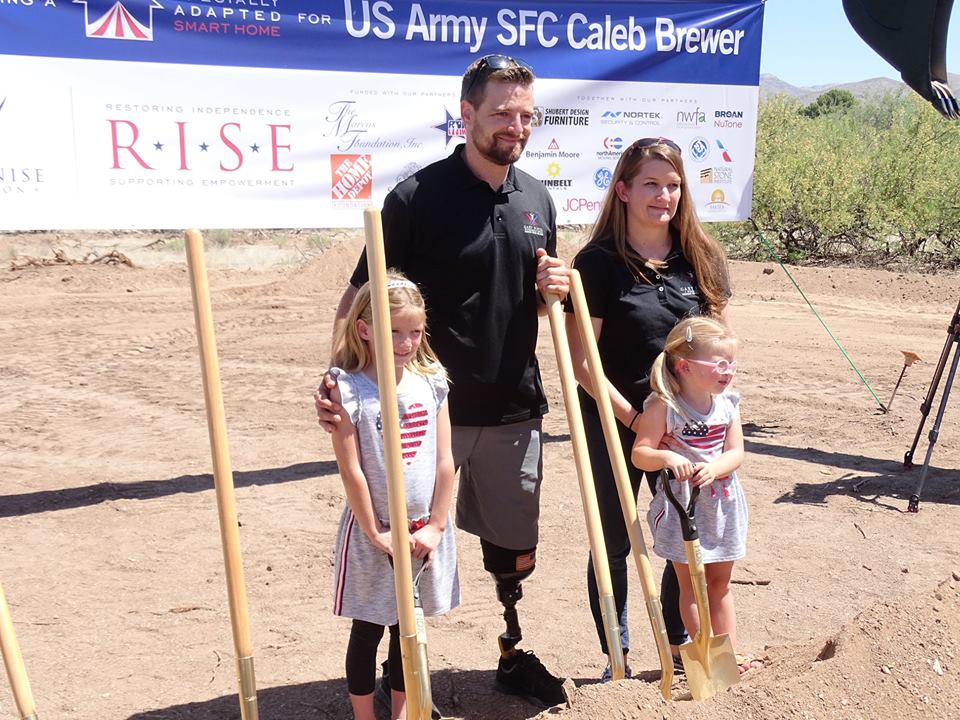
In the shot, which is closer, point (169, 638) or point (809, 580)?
point (169, 638)

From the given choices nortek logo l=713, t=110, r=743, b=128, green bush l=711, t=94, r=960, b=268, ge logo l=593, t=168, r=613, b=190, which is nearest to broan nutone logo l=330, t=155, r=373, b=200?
ge logo l=593, t=168, r=613, b=190

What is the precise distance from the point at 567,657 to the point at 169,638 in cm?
167

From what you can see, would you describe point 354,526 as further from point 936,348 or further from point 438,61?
point 936,348

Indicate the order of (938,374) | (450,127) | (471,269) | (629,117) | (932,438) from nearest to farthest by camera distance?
(471,269) → (932,438) → (938,374) → (450,127) → (629,117)

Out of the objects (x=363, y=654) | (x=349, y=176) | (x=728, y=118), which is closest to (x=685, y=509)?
(x=363, y=654)

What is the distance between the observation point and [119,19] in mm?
5367

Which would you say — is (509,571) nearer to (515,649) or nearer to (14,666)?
(515,649)

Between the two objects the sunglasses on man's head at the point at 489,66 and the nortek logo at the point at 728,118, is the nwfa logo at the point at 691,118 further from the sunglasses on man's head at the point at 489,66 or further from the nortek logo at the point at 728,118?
the sunglasses on man's head at the point at 489,66

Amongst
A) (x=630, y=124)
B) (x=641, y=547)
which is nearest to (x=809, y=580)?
(x=641, y=547)

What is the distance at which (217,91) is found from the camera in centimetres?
563

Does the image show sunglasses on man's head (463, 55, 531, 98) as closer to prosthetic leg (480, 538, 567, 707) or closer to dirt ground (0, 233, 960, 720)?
prosthetic leg (480, 538, 567, 707)

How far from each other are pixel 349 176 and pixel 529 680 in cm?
369

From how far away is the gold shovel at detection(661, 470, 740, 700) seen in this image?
2941 millimetres

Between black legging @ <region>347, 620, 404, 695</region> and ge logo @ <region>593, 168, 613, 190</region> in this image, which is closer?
black legging @ <region>347, 620, 404, 695</region>
